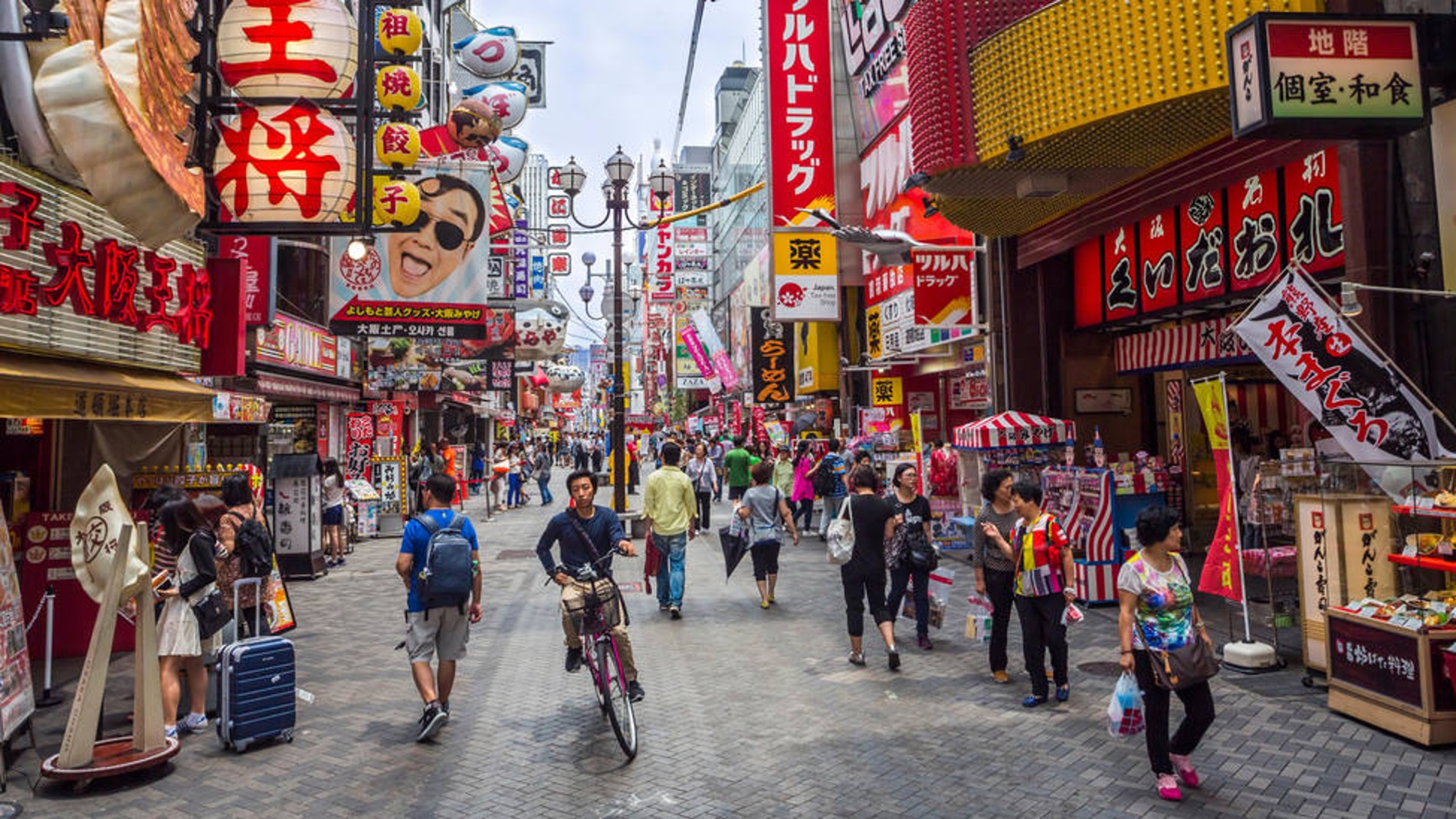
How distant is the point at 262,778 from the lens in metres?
5.49

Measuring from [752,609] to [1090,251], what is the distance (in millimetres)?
8179

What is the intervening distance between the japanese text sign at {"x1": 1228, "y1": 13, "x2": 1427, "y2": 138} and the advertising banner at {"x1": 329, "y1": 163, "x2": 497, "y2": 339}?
11.5 metres

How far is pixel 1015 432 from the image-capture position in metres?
12.2

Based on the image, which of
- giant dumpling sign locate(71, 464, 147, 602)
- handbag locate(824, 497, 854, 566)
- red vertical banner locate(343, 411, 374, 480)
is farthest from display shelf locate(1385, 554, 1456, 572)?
red vertical banner locate(343, 411, 374, 480)

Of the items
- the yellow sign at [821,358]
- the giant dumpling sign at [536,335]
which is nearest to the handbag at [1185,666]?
the yellow sign at [821,358]

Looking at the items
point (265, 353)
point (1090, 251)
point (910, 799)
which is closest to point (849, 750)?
point (910, 799)

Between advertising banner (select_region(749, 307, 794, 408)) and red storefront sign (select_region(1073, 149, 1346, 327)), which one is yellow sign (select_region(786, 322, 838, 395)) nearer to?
advertising banner (select_region(749, 307, 794, 408))

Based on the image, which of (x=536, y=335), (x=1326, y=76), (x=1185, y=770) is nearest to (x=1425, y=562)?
(x=1185, y=770)

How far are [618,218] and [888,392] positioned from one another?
26.2 feet

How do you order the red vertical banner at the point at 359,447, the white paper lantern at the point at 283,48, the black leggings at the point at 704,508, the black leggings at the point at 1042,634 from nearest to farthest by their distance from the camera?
the black leggings at the point at 1042,634
the white paper lantern at the point at 283,48
the black leggings at the point at 704,508
the red vertical banner at the point at 359,447

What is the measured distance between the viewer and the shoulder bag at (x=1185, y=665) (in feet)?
15.5

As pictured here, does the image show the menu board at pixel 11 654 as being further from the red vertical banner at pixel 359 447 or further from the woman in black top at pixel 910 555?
the red vertical banner at pixel 359 447

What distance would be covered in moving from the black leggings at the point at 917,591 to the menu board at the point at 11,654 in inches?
265

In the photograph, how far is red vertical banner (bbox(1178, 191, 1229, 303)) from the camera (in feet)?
35.4
